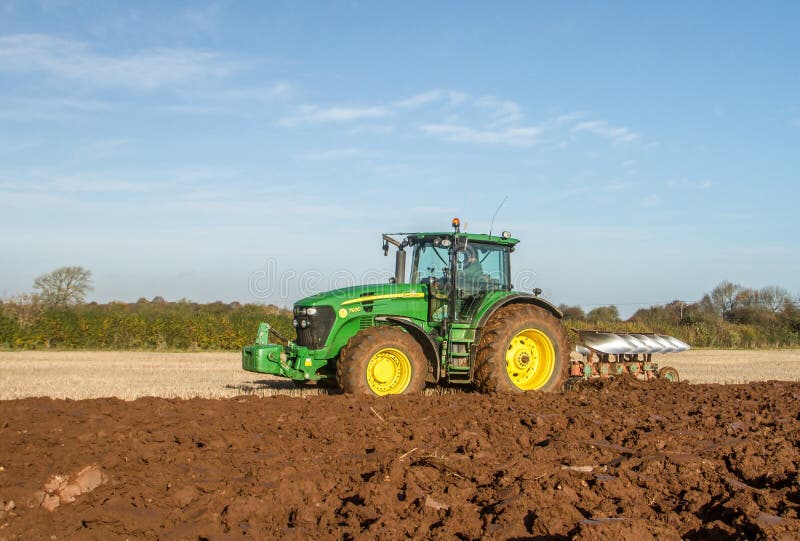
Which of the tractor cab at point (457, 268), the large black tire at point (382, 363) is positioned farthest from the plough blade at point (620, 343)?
the large black tire at point (382, 363)

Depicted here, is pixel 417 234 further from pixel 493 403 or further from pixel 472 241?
pixel 493 403

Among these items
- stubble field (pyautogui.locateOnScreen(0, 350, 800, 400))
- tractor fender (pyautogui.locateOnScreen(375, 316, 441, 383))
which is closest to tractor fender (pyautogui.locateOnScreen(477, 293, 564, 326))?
tractor fender (pyautogui.locateOnScreen(375, 316, 441, 383))

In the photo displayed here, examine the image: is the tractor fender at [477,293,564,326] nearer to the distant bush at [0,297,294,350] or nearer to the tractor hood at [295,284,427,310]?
the tractor hood at [295,284,427,310]

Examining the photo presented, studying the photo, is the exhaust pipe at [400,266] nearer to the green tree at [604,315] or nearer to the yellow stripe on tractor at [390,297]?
the yellow stripe on tractor at [390,297]

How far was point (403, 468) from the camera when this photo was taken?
216 inches

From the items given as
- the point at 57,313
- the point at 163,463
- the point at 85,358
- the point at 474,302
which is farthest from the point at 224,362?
the point at 163,463

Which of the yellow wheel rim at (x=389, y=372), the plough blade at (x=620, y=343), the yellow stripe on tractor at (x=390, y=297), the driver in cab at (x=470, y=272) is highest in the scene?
the driver in cab at (x=470, y=272)

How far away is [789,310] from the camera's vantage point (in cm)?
3812

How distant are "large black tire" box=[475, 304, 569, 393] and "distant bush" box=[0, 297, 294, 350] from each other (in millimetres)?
16886

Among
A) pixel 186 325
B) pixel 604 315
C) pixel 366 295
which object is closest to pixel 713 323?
pixel 604 315

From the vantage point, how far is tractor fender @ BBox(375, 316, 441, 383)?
397 inches

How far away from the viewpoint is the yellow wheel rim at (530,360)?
35.8 ft

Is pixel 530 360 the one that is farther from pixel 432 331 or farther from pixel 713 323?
pixel 713 323

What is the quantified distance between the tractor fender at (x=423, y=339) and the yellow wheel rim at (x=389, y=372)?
0.41 meters
